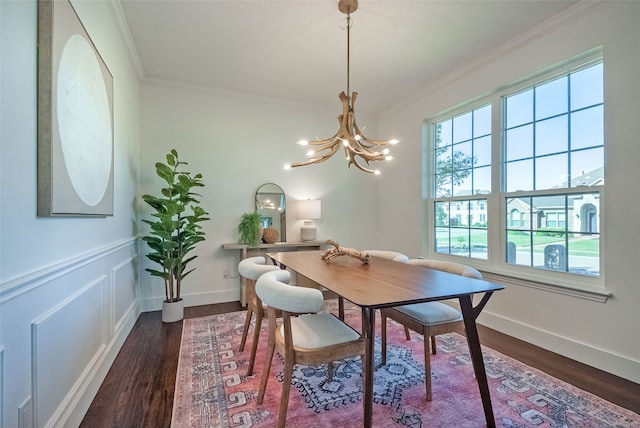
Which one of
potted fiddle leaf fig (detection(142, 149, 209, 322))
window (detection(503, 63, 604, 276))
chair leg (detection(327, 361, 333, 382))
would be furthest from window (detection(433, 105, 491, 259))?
potted fiddle leaf fig (detection(142, 149, 209, 322))

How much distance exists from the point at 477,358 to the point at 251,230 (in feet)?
9.33

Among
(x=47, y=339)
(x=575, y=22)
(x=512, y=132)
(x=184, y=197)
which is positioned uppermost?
(x=575, y=22)

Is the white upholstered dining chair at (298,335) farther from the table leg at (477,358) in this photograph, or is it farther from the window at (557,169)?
the window at (557,169)

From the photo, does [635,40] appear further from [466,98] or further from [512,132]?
[466,98]

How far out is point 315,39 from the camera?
278 cm

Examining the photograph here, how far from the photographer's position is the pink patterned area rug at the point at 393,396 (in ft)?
5.36

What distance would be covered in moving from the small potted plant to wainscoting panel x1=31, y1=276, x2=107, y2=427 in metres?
1.83

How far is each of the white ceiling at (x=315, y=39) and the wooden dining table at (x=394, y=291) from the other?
6.81 ft

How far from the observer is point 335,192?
4699 millimetres

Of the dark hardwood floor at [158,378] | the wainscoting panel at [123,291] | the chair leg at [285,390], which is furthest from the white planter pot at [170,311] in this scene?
the chair leg at [285,390]

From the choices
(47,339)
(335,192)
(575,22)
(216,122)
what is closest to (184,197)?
(216,122)

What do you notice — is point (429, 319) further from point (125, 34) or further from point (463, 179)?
point (125, 34)

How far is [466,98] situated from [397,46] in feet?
3.58

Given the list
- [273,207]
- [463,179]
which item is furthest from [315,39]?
[463,179]
